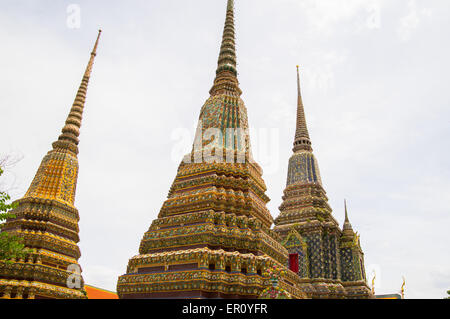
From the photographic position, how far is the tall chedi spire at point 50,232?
16359mm

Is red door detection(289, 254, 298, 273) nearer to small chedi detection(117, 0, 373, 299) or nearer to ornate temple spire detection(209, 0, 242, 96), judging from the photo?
small chedi detection(117, 0, 373, 299)

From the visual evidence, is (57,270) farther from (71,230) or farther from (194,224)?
(194,224)

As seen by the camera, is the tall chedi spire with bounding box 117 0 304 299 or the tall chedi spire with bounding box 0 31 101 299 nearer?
the tall chedi spire with bounding box 117 0 304 299

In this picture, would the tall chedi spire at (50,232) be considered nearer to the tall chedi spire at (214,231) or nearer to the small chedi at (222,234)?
the small chedi at (222,234)

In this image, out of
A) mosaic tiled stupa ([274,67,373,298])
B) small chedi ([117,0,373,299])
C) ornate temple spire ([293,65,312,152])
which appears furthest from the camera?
ornate temple spire ([293,65,312,152])

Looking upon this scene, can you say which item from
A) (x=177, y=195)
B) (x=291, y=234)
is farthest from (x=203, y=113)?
(x=291, y=234)

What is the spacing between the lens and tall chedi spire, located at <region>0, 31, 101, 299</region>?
16.4 m

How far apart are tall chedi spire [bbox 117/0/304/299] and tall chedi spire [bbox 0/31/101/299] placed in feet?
16.5

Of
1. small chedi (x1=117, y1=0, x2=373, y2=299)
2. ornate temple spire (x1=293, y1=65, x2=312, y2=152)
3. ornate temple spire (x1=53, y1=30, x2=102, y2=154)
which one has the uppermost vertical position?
ornate temple spire (x1=293, y1=65, x2=312, y2=152)

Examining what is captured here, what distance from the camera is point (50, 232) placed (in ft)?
60.6

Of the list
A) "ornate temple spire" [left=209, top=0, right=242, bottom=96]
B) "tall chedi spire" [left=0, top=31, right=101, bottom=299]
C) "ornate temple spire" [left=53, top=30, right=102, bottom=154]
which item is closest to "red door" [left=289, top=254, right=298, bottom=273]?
"ornate temple spire" [left=209, top=0, right=242, bottom=96]

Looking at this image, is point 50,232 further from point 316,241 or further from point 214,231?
point 316,241

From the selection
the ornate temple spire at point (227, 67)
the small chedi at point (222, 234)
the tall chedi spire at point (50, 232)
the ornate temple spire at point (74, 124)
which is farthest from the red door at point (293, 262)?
the ornate temple spire at point (74, 124)

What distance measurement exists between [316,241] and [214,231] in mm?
14916
